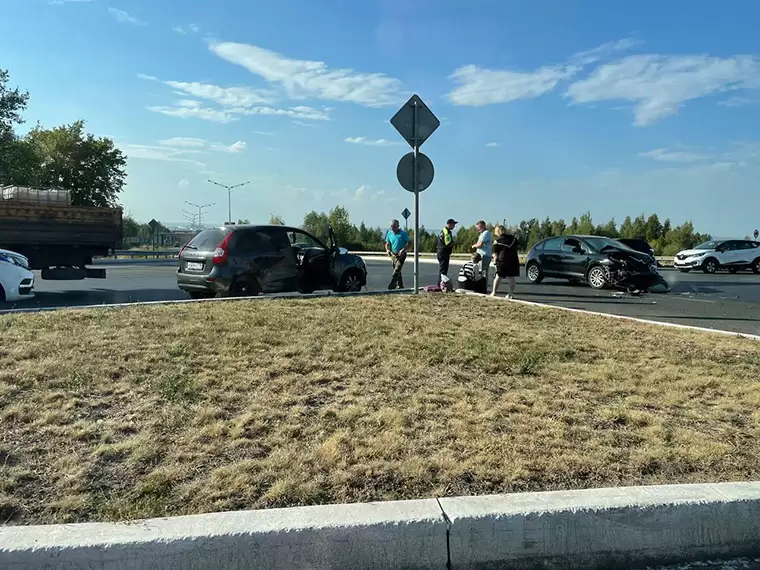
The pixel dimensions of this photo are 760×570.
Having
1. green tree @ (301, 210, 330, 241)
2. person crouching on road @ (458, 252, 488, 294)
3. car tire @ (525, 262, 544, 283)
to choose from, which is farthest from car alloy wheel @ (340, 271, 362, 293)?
green tree @ (301, 210, 330, 241)

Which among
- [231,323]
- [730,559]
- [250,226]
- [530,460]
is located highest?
[250,226]

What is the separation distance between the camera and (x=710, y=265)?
85.8 ft

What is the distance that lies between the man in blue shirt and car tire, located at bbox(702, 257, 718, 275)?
17736 millimetres

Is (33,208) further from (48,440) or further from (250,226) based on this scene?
(48,440)

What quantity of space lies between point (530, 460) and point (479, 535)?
89 centimetres

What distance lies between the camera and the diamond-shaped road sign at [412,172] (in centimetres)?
987

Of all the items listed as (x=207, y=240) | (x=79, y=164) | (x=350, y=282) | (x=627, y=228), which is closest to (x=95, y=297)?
(x=207, y=240)

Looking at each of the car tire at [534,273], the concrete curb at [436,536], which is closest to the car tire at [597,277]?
the car tire at [534,273]

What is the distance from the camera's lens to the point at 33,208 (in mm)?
14180

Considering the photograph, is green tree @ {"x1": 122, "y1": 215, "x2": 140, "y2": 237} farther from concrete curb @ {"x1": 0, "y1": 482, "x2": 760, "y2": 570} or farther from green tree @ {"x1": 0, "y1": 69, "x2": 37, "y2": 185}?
concrete curb @ {"x1": 0, "y1": 482, "x2": 760, "y2": 570}

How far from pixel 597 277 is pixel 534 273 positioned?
8.22ft

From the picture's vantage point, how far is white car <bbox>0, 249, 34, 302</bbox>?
11.1 meters

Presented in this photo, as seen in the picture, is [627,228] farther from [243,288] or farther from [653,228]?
[243,288]

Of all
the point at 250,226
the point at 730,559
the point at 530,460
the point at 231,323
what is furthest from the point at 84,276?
the point at 730,559
